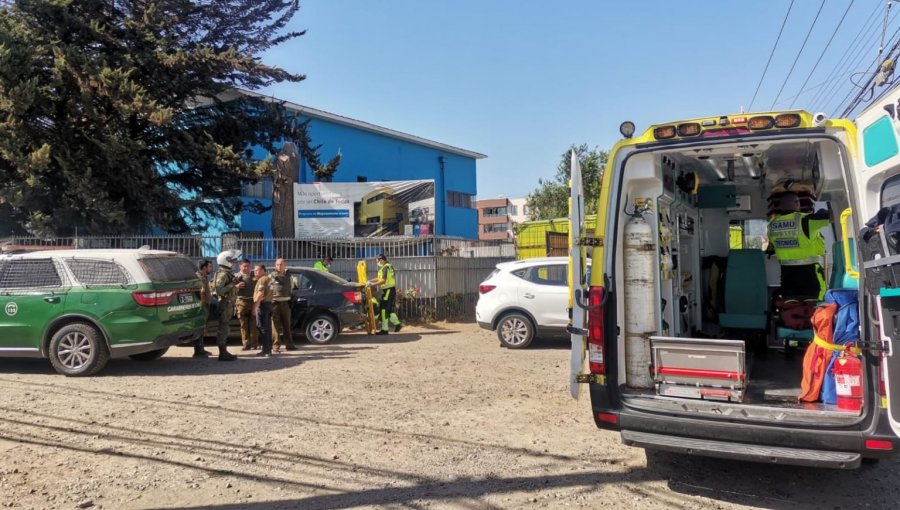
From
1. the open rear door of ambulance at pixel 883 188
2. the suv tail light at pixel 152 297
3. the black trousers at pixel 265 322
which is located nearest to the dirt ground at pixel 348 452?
the suv tail light at pixel 152 297

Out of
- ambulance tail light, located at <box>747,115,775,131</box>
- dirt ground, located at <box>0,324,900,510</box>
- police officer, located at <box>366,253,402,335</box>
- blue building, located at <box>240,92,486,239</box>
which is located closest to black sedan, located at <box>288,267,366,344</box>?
police officer, located at <box>366,253,402,335</box>

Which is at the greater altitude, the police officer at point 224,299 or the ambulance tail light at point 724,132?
the ambulance tail light at point 724,132

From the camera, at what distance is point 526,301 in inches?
392

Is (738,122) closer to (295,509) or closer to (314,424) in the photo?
(295,509)

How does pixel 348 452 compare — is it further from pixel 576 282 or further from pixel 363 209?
pixel 363 209

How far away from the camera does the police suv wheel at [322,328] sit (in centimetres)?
1103

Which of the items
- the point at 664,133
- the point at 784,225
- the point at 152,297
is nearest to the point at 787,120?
the point at 664,133

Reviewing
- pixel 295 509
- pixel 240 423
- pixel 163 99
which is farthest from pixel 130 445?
pixel 163 99

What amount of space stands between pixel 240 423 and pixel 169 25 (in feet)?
48.1

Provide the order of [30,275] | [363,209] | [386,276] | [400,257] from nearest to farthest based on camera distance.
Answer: [30,275] → [386,276] → [400,257] → [363,209]

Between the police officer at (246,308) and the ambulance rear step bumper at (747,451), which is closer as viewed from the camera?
the ambulance rear step bumper at (747,451)

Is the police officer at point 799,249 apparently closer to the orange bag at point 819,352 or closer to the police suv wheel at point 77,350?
the orange bag at point 819,352

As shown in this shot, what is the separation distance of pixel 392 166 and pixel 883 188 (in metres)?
26.8

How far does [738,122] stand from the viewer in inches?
157
